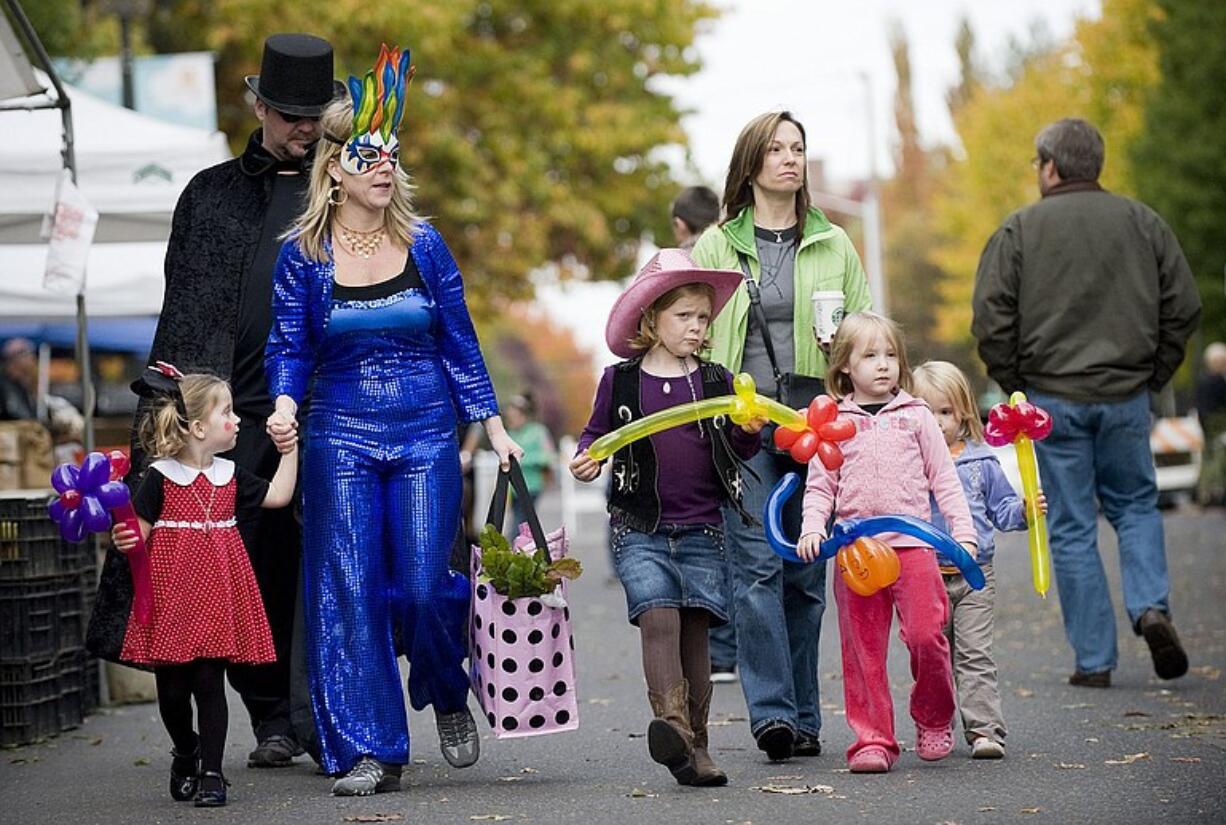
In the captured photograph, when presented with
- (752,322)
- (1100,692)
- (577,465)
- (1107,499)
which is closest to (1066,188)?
(1107,499)

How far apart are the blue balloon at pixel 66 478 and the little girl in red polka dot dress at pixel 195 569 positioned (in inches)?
8.4

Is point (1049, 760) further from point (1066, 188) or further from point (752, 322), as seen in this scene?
point (1066, 188)

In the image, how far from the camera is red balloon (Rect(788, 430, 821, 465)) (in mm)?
7141

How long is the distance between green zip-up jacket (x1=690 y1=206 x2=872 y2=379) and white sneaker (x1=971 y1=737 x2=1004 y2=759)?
141cm

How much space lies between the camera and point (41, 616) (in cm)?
982

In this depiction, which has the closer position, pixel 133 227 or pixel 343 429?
Result: pixel 343 429

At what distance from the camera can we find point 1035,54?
7038 centimetres

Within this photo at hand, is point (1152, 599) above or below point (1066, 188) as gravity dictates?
below

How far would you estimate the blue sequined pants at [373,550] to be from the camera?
737 centimetres

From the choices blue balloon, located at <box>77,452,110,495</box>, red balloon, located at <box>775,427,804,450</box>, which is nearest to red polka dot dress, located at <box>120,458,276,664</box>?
blue balloon, located at <box>77,452,110,495</box>

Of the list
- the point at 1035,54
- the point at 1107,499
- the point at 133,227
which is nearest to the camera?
the point at 1107,499

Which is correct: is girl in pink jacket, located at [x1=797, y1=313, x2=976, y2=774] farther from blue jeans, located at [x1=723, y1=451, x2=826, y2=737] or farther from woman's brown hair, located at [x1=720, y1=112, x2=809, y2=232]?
woman's brown hair, located at [x1=720, y1=112, x2=809, y2=232]

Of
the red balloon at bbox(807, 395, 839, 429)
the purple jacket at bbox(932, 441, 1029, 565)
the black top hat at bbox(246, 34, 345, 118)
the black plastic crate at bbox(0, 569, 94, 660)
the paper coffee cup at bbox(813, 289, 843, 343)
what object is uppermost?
the black top hat at bbox(246, 34, 345, 118)

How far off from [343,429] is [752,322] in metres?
1.59
